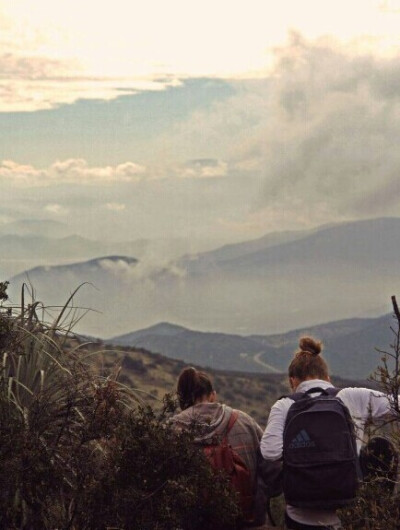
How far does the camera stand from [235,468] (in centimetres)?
676

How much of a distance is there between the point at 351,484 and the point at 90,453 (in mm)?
1690

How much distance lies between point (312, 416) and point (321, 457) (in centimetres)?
26

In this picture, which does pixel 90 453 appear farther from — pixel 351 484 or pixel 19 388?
pixel 351 484

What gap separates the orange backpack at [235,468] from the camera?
6.69 metres

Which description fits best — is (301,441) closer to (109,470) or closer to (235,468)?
(235,468)

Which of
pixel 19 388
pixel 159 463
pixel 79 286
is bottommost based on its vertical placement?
pixel 159 463

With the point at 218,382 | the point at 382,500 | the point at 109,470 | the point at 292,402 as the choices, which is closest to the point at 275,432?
the point at 292,402

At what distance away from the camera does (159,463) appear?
18.9 feet

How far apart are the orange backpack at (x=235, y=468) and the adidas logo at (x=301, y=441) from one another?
51 cm

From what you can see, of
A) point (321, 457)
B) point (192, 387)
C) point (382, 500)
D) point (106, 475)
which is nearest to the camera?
point (382, 500)

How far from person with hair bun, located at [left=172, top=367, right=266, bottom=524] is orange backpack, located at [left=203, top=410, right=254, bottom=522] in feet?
0.19

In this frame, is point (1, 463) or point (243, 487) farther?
point (243, 487)

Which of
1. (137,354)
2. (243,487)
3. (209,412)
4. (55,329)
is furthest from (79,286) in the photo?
(137,354)

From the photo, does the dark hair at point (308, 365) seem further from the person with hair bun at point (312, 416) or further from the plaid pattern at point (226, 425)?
the plaid pattern at point (226, 425)
